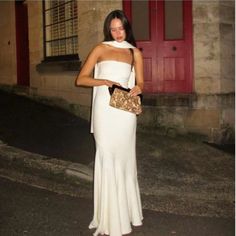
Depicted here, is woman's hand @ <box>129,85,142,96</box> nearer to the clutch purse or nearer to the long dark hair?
the clutch purse

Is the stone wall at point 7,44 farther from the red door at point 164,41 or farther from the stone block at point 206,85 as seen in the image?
the stone block at point 206,85

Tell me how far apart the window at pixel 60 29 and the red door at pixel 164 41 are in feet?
6.22

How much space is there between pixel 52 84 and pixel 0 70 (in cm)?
351

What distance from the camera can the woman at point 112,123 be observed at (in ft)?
13.4

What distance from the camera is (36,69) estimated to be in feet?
38.3

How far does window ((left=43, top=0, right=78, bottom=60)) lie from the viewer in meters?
10.5

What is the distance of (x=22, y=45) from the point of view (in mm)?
13016

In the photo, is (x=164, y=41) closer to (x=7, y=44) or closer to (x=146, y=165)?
(x=146, y=165)

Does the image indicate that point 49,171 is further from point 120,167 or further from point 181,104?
point 181,104

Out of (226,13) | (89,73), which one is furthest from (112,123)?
(226,13)

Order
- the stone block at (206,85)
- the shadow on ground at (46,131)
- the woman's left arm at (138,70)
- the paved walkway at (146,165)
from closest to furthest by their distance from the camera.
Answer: the woman's left arm at (138,70)
the paved walkway at (146,165)
the shadow on ground at (46,131)
the stone block at (206,85)

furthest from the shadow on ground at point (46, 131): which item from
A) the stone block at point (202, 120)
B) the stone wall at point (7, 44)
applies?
the stone wall at point (7, 44)

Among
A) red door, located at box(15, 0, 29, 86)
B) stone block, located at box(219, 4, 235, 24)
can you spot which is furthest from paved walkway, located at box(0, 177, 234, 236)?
red door, located at box(15, 0, 29, 86)

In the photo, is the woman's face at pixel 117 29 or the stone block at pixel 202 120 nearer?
the woman's face at pixel 117 29
